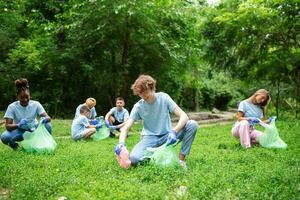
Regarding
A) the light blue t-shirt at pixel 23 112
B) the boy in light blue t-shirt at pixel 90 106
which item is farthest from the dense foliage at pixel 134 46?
the light blue t-shirt at pixel 23 112

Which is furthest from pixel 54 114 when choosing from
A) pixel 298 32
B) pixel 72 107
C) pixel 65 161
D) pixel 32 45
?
pixel 65 161

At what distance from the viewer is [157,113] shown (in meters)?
5.84

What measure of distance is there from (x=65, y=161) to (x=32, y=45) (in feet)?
34.1

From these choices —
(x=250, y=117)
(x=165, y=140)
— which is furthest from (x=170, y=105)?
(x=250, y=117)

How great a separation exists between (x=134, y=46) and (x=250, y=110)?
8.95 metres

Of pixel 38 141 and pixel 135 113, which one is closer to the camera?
pixel 135 113

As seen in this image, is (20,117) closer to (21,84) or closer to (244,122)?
(21,84)

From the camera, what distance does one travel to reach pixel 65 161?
6.44 meters

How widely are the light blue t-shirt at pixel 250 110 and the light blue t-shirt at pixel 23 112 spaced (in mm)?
3672

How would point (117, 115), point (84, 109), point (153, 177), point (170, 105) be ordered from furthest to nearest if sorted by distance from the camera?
point (117, 115), point (84, 109), point (170, 105), point (153, 177)

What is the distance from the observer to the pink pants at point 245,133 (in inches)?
295

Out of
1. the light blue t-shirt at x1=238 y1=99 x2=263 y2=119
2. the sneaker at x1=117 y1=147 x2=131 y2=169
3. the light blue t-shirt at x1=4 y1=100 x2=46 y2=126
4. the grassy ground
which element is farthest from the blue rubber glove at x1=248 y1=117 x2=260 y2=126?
the light blue t-shirt at x1=4 y1=100 x2=46 y2=126

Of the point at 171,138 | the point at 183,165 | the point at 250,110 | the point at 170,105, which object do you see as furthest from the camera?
the point at 250,110

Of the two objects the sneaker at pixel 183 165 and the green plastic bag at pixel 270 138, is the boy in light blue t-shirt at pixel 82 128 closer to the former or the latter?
the green plastic bag at pixel 270 138
